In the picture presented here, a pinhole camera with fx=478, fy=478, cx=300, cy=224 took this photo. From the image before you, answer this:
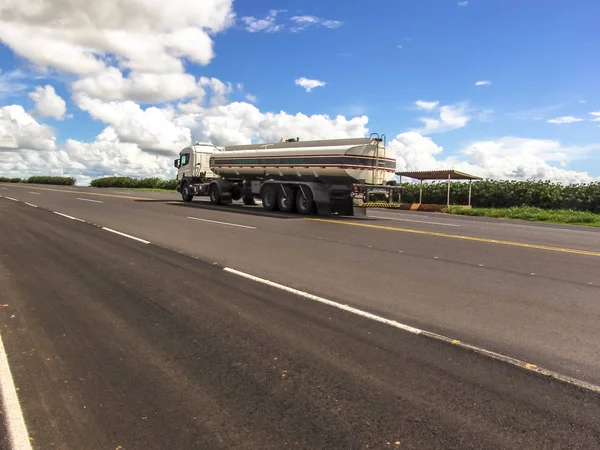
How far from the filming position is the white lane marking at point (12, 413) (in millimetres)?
3035

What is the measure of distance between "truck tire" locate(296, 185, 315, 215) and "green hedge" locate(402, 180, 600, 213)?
1956 cm

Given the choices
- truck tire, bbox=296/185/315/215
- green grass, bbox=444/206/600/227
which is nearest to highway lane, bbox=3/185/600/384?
truck tire, bbox=296/185/315/215

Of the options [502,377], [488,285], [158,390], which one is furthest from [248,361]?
[488,285]

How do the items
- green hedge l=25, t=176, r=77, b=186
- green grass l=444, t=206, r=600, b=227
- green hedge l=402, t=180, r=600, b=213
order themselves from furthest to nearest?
green hedge l=25, t=176, r=77, b=186, green hedge l=402, t=180, r=600, b=213, green grass l=444, t=206, r=600, b=227

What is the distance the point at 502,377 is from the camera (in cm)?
400

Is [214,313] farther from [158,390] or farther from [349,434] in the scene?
[349,434]

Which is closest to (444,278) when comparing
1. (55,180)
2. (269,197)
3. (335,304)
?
(335,304)

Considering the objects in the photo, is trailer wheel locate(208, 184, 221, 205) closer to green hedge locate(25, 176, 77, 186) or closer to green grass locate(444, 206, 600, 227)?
green grass locate(444, 206, 600, 227)

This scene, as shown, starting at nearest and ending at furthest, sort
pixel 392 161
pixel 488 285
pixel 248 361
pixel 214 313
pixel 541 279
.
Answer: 1. pixel 248 361
2. pixel 214 313
3. pixel 488 285
4. pixel 541 279
5. pixel 392 161

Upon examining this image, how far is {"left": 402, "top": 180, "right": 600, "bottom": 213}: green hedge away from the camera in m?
30.6

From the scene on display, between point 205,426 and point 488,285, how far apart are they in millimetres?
5439

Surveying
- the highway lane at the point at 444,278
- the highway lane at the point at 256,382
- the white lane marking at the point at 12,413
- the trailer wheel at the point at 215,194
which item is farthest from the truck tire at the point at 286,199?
the white lane marking at the point at 12,413

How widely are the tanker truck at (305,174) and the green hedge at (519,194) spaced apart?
15.6 m

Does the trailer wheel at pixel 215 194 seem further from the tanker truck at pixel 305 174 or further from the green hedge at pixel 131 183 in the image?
the green hedge at pixel 131 183
